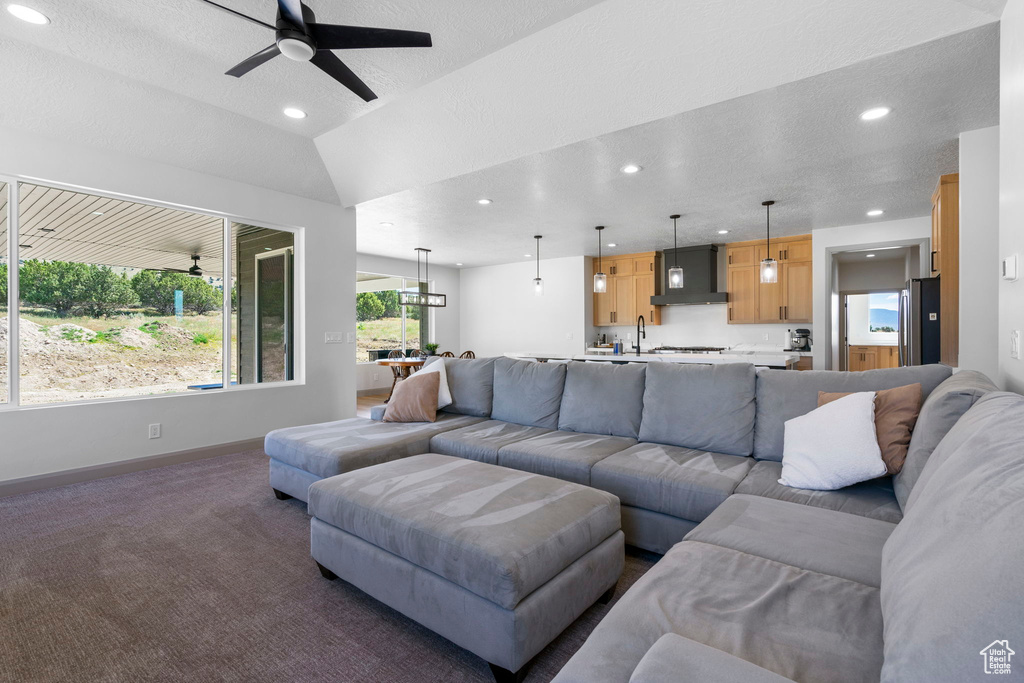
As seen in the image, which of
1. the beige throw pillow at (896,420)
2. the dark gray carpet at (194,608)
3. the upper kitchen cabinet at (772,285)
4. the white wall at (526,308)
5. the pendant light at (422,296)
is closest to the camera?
the dark gray carpet at (194,608)

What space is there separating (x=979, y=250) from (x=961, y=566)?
11.2ft

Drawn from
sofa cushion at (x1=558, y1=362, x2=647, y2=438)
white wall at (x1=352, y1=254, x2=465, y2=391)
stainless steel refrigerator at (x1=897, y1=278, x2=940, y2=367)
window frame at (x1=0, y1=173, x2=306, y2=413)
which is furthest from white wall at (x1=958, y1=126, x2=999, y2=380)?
white wall at (x1=352, y1=254, x2=465, y2=391)

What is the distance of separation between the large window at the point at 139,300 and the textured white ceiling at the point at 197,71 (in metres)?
0.52

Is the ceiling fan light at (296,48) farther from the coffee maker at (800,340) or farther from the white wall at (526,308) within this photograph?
the coffee maker at (800,340)

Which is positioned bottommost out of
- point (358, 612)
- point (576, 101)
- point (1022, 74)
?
point (358, 612)

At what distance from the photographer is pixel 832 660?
0.93 metres

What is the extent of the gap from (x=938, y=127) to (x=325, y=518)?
4.33 meters

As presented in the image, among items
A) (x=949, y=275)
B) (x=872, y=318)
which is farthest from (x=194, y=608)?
(x=872, y=318)

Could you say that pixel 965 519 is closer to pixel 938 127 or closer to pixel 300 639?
pixel 300 639

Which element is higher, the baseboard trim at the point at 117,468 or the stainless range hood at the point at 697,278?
the stainless range hood at the point at 697,278

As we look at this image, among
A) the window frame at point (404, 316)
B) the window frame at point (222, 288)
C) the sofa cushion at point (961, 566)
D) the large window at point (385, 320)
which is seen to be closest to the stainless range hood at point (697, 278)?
the window frame at point (404, 316)

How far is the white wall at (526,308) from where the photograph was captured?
325 inches

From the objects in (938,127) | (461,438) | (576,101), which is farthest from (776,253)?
(461,438)

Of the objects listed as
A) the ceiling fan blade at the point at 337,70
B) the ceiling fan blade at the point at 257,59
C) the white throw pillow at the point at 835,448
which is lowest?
the white throw pillow at the point at 835,448
